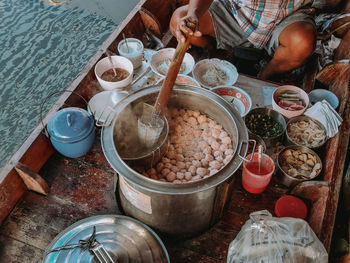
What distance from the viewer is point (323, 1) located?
368 centimetres

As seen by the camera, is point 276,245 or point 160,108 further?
point 160,108

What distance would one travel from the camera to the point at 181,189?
1644 mm

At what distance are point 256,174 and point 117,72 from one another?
5.03ft

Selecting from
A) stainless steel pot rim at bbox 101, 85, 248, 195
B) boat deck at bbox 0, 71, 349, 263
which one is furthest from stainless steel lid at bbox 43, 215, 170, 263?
stainless steel pot rim at bbox 101, 85, 248, 195

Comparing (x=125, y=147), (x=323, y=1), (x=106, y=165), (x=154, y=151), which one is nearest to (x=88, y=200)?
(x=106, y=165)

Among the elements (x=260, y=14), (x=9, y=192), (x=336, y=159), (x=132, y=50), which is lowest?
(x=336, y=159)

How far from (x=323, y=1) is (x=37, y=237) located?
3.90 metres

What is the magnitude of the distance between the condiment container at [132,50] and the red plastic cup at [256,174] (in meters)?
1.45

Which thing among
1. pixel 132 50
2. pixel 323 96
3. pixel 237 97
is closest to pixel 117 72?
pixel 132 50

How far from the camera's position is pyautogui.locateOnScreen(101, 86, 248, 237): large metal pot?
1.67 meters

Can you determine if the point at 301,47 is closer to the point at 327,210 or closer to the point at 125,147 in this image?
the point at 327,210

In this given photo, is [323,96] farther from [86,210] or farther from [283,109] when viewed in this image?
[86,210]

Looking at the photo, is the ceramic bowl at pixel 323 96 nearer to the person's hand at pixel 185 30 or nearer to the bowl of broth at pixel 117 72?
the person's hand at pixel 185 30

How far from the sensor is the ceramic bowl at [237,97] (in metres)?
2.70
